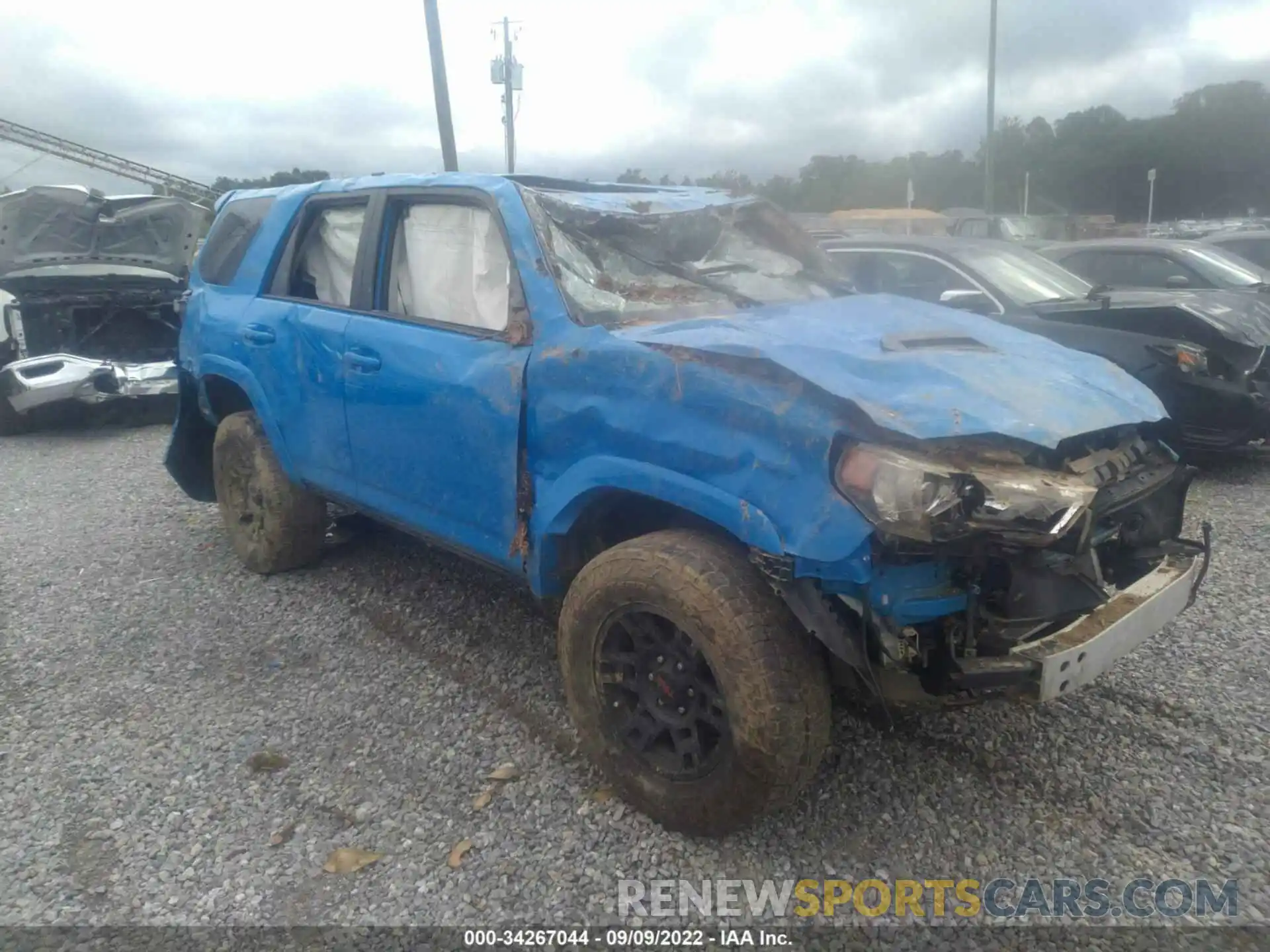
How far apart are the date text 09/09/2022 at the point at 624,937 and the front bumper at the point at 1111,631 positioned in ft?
3.01

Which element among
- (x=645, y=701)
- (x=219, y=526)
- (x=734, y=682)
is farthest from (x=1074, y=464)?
(x=219, y=526)

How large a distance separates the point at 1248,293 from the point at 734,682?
6723 millimetres

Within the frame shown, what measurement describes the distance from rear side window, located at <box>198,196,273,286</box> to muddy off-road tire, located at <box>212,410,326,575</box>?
0.71 m

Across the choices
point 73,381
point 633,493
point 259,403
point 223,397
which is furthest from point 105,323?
point 633,493

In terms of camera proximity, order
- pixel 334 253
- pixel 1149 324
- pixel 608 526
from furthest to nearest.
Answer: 1. pixel 1149 324
2. pixel 334 253
3. pixel 608 526

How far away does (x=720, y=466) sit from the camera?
8.33 ft

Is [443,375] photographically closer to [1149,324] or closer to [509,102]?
[1149,324]

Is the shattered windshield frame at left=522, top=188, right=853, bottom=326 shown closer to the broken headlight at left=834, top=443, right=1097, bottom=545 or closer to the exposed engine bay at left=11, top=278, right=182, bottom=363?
the broken headlight at left=834, top=443, right=1097, bottom=545

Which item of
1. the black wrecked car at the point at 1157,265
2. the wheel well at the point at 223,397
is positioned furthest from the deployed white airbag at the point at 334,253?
the black wrecked car at the point at 1157,265

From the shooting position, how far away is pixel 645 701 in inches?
110

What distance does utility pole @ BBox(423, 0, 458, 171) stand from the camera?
1288 cm

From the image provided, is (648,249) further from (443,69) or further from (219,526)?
(443,69)

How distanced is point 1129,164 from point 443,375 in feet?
196

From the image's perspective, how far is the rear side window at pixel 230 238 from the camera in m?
4.68
